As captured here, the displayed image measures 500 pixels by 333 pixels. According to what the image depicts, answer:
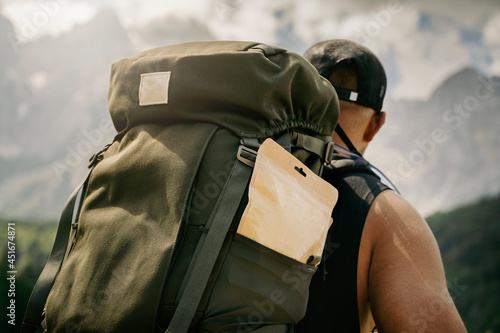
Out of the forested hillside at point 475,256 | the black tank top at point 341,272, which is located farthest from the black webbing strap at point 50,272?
the forested hillside at point 475,256

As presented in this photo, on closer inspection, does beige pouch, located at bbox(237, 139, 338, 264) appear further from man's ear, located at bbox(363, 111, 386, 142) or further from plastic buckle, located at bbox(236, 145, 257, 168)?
man's ear, located at bbox(363, 111, 386, 142)

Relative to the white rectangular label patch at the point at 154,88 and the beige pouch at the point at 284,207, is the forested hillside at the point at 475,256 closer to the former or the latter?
the beige pouch at the point at 284,207

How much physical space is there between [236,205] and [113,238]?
59 cm

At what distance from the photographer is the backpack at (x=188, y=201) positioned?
5.44 ft

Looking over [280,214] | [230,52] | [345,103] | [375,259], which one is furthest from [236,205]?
[345,103]

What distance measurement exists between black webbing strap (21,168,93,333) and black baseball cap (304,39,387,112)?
1732 mm

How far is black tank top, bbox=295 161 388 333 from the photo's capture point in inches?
86.6

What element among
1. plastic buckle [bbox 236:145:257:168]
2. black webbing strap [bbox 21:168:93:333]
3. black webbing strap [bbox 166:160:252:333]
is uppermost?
plastic buckle [bbox 236:145:257:168]

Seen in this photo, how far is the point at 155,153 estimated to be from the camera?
6.24 ft

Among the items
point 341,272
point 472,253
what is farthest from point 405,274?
point 472,253

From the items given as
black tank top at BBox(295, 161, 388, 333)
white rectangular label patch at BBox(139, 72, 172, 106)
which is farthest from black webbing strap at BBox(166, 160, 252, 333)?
black tank top at BBox(295, 161, 388, 333)

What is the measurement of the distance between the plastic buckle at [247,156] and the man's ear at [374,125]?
5.04 feet

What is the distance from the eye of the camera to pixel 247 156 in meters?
1.78

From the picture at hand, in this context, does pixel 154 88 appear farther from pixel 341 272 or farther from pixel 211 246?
pixel 341 272
